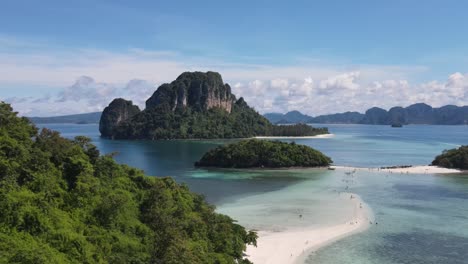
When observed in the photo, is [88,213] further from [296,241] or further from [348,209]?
[348,209]

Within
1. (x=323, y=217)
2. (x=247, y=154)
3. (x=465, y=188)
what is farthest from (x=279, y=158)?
(x=323, y=217)

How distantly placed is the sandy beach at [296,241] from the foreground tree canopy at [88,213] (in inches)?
91.7

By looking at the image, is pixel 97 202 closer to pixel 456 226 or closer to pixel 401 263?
pixel 401 263

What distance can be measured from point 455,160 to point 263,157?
4513cm

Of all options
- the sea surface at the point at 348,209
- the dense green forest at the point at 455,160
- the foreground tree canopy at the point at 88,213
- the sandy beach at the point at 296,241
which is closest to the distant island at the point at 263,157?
the sea surface at the point at 348,209

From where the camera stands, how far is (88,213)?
92.4 feet

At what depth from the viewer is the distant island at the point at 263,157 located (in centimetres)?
10319

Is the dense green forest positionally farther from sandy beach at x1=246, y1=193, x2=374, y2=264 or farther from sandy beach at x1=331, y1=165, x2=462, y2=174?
sandy beach at x1=246, y1=193, x2=374, y2=264

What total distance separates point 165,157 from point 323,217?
8088cm

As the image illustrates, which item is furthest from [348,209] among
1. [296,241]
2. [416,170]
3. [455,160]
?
[455,160]

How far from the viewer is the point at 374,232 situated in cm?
4778

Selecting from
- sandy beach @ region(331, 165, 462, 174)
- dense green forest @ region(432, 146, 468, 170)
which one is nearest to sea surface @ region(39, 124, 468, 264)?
sandy beach @ region(331, 165, 462, 174)

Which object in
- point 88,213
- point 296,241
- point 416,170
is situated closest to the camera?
point 88,213

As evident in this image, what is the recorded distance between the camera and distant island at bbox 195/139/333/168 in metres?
103
